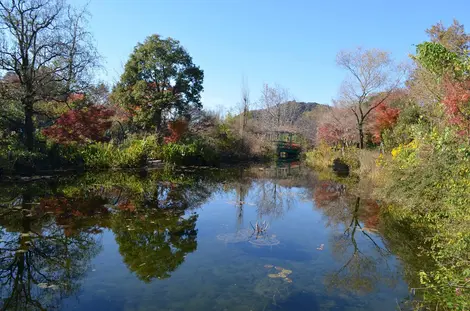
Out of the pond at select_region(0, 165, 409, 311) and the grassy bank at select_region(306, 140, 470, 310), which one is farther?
the pond at select_region(0, 165, 409, 311)

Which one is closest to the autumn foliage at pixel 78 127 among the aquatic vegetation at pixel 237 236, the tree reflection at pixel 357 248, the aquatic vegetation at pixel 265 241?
the aquatic vegetation at pixel 237 236

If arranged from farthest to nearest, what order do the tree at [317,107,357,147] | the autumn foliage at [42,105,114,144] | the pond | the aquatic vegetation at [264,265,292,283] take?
1. the tree at [317,107,357,147]
2. the autumn foliage at [42,105,114,144]
3. the aquatic vegetation at [264,265,292,283]
4. the pond

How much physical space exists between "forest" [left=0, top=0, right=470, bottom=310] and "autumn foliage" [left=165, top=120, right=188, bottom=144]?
2.5 inches

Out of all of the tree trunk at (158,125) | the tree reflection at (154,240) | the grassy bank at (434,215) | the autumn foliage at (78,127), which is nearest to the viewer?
the grassy bank at (434,215)

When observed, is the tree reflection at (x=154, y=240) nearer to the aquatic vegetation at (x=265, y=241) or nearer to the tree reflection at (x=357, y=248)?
the aquatic vegetation at (x=265, y=241)

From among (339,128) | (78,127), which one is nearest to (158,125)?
(78,127)

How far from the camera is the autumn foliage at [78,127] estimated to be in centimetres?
1298

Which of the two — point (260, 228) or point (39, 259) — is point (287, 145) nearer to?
point (260, 228)

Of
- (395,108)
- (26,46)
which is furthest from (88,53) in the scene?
(395,108)

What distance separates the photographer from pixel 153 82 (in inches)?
743

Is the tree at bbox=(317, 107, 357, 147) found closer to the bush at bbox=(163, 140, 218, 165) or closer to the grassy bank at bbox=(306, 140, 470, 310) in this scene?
the bush at bbox=(163, 140, 218, 165)

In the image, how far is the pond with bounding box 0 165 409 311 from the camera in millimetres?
3699

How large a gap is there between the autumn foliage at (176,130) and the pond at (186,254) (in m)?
9.57

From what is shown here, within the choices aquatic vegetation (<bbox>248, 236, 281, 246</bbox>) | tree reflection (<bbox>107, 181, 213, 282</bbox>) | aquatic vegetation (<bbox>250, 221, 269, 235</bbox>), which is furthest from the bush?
aquatic vegetation (<bbox>248, 236, 281, 246</bbox>)
